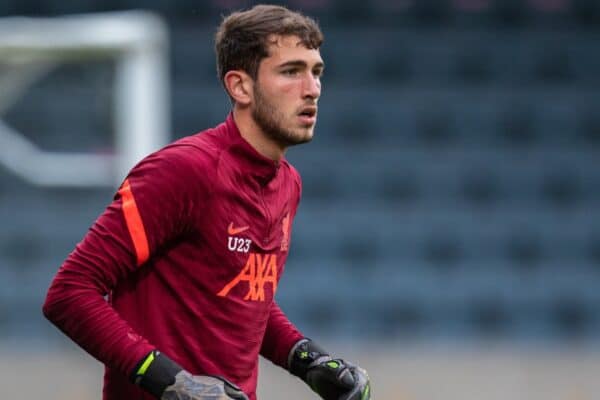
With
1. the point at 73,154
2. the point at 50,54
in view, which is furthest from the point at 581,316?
the point at 50,54

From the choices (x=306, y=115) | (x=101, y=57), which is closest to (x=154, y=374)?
(x=306, y=115)

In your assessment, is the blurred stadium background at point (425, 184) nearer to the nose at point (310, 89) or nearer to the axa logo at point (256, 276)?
the axa logo at point (256, 276)

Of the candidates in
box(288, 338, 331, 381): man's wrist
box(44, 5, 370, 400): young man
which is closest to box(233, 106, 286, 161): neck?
box(44, 5, 370, 400): young man

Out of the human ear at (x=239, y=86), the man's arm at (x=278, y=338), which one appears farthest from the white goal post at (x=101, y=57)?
the human ear at (x=239, y=86)

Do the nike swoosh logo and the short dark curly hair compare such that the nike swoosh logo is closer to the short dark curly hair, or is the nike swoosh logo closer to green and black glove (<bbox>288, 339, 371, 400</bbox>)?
the short dark curly hair

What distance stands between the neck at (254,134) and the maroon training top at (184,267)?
19 mm

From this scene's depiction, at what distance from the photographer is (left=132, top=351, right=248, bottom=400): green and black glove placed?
2342 millimetres

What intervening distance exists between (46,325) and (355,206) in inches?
90.1

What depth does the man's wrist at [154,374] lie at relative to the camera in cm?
235

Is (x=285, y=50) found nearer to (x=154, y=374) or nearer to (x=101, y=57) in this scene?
(x=154, y=374)

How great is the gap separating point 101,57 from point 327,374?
3676mm

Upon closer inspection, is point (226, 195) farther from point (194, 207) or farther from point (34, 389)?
point (34, 389)

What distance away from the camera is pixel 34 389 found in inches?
239

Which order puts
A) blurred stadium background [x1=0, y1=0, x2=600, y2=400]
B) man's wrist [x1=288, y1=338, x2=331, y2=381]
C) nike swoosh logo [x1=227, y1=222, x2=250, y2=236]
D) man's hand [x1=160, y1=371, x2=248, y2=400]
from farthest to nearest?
1. blurred stadium background [x1=0, y1=0, x2=600, y2=400]
2. man's wrist [x1=288, y1=338, x2=331, y2=381]
3. nike swoosh logo [x1=227, y1=222, x2=250, y2=236]
4. man's hand [x1=160, y1=371, x2=248, y2=400]
